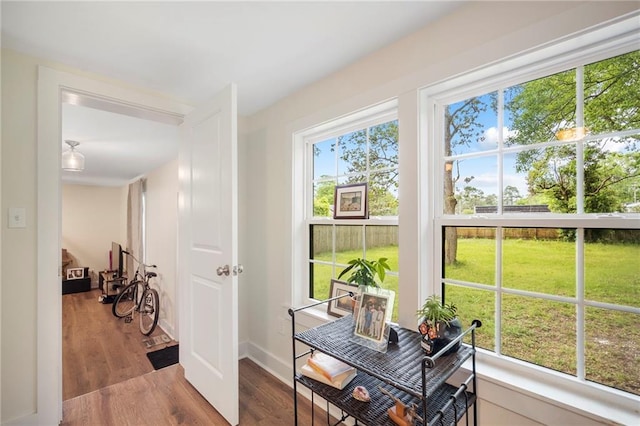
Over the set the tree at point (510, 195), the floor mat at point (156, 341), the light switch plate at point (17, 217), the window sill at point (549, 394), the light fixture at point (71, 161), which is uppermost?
the light fixture at point (71, 161)

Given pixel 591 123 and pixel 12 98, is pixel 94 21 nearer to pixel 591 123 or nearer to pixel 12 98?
pixel 12 98

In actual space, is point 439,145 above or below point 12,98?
below

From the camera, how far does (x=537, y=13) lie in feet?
3.58

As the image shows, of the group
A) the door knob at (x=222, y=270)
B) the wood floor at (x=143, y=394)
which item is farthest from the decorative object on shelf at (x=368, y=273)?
the wood floor at (x=143, y=394)

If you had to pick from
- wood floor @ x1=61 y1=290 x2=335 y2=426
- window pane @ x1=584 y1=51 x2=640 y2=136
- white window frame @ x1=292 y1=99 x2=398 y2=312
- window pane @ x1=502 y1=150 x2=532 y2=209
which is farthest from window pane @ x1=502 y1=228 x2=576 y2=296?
wood floor @ x1=61 y1=290 x2=335 y2=426

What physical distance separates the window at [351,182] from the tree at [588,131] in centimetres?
67

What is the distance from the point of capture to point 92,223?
6.47 metres

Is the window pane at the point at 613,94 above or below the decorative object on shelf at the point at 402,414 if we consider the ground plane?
above

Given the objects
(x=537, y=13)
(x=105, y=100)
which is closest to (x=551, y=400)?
(x=537, y=13)

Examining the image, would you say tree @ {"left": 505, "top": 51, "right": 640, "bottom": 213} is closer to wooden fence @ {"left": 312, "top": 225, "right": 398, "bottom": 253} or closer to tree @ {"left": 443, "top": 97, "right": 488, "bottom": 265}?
tree @ {"left": 443, "top": 97, "right": 488, "bottom": 265}

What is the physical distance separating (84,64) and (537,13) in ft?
8.03

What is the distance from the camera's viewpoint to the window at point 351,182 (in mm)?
1727

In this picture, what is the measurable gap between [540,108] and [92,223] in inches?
324

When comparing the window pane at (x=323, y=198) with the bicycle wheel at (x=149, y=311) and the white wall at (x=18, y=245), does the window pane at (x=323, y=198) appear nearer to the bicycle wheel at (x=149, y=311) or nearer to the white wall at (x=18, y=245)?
the white wall at (x=18, y=245)
